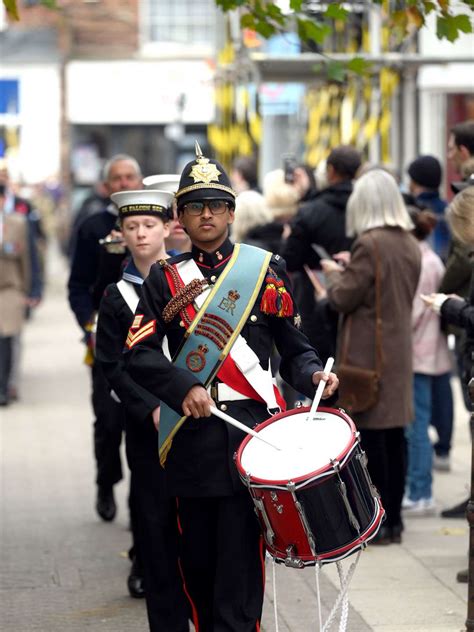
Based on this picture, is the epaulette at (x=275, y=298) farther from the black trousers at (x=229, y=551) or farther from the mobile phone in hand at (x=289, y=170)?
the mobile phone in hand at (x=289, y=170)

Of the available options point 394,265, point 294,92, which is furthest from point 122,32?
point 394,265

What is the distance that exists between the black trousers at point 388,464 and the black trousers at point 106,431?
1325 millimetres

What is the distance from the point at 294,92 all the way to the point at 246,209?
8.37 m

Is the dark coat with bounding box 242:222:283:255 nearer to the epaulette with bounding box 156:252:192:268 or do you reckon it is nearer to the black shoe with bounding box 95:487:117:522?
the black shoe with bounding box 95:487:117:522

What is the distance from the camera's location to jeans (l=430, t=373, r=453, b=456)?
9.57 m

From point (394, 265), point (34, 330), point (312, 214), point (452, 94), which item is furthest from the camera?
point (34, 330)

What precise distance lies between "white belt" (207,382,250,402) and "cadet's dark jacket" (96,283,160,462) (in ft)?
2.23

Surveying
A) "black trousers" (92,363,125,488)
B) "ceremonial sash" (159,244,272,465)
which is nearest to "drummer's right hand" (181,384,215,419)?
"ceremonial sash" (159,244,272,465)

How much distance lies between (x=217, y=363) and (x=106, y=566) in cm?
290

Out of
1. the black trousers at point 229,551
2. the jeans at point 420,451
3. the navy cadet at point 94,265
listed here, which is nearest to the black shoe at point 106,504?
the navy cadet at point 94,265

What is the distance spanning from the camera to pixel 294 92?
60.6 ft

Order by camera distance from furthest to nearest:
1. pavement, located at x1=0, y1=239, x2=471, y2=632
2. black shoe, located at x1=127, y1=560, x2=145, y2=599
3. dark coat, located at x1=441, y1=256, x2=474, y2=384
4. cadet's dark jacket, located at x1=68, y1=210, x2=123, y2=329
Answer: cadet's dark jacket, located at x1=68, y1=210, x2=123, y2=329 < black shoe, located at x1=127, y1=560, x2=145, y2=599 < dark coat, located at x1=441, y1=256, x2=474, y2=384 < pavement, located at x1=0, y1=239, x2=471, y2=632

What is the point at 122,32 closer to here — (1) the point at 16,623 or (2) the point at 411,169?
(2) the point at 411,169

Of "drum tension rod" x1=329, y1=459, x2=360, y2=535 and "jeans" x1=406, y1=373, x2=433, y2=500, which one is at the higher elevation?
"drum tension rod" x1=329, y1=459, x2=360, y2=535
